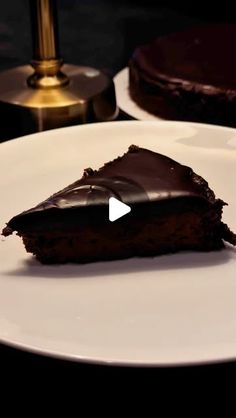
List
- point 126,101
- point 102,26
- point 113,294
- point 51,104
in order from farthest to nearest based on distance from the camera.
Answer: point 102,26 < point 126,101 < point 51,104 < point 113,294

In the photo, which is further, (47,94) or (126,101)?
(126,101)

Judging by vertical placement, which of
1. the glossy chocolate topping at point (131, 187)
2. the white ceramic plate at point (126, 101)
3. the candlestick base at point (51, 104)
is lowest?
the white ceramic plate at point (126, 101)

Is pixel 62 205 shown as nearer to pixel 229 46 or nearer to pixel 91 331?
pixel 91 331

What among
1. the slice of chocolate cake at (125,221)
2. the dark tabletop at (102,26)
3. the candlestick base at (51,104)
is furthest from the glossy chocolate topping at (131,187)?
the dark tabletop at (102,26)

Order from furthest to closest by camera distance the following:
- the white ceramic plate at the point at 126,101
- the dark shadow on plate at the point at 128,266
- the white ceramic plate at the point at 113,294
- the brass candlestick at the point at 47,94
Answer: the white ceramic plate at the point at 126,101 < the brass candlestick at the point at 47,94 < the dark shadow on plate at the point at 128,266 < the white ceramic plate at the point at 113,294

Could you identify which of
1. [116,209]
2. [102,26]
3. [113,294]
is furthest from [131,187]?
[102,26]

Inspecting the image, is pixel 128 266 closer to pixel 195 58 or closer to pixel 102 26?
pixel 195 58

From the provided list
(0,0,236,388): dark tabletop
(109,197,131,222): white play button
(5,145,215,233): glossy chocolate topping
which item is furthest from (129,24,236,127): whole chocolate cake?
(109,197,131,222): white play button

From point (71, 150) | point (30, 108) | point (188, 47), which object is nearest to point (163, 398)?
point (71, 150)

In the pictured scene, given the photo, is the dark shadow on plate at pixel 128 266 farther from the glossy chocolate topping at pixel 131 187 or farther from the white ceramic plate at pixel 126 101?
the white ceramic plate at pixel 126 101
